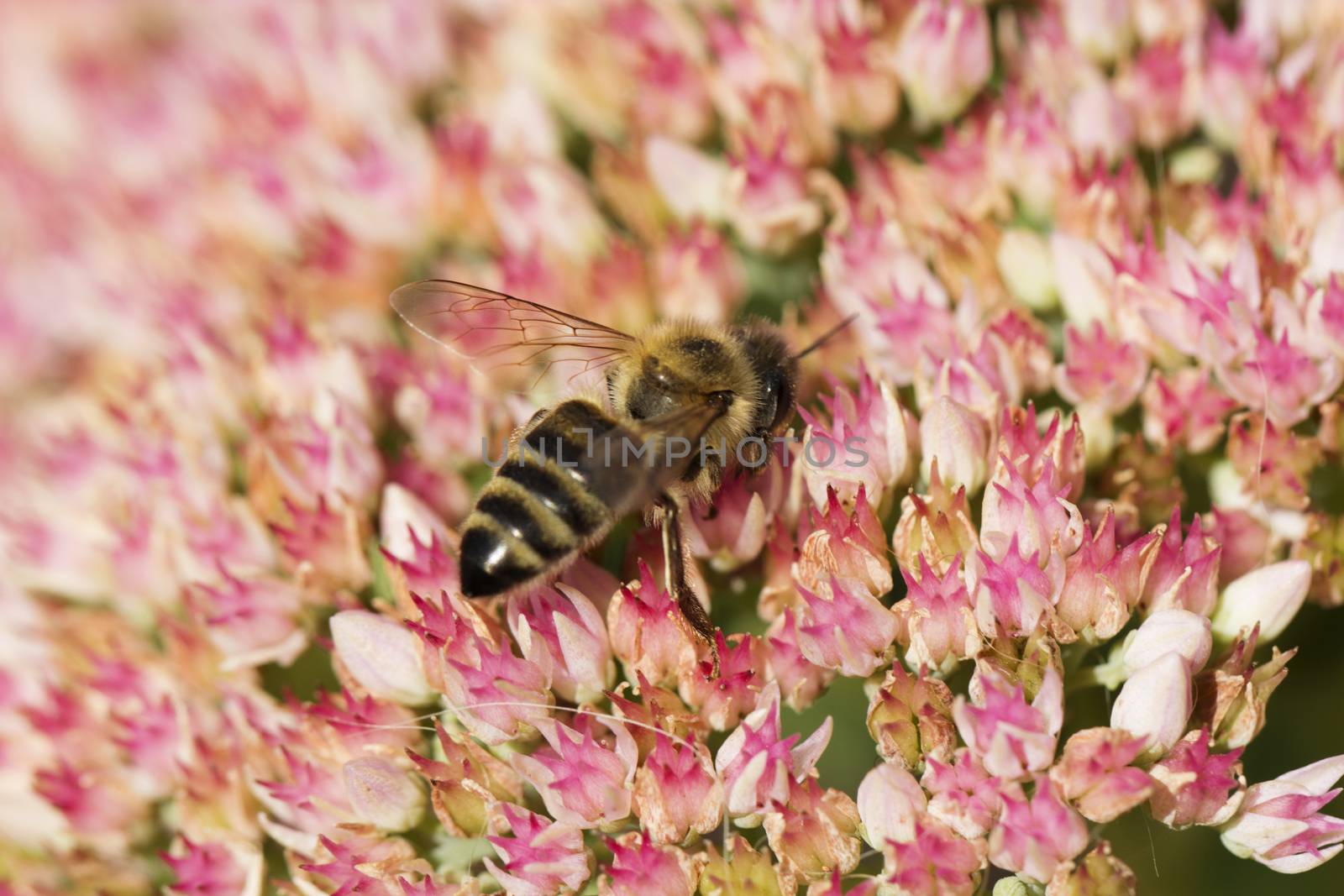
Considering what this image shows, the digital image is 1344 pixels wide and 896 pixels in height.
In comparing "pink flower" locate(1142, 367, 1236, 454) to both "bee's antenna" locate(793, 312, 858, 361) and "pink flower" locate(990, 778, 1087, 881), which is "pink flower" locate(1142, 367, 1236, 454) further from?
"pink flower" locate(990, 778, 1087, 881)

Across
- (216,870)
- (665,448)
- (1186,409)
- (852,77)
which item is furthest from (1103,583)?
(216,870)

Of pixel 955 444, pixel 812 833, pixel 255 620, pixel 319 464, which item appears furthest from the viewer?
pixel 319 464

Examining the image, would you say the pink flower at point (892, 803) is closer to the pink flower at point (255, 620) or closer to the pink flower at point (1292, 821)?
the pink flower at point (1292, 821)

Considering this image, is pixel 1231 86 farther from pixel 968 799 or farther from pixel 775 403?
pixel 968 799

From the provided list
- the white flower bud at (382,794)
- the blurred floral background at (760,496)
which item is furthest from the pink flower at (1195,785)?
the white flower bud at (382,794)

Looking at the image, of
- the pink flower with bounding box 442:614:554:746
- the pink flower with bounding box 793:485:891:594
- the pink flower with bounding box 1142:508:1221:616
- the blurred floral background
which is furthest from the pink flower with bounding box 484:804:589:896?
the pink flower with bounding box 1142:508:1221:616

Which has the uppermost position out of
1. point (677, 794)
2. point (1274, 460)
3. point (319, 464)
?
point (319, 464)

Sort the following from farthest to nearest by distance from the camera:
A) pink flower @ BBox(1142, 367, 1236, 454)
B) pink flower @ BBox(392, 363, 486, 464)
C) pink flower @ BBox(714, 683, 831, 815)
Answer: pink flower @ BBox(392, 363, 486, 464) → pink flower @ BBox(1142, 367, 1236, 454) → pink flower @ BBox(714, 683, 831, 815)
